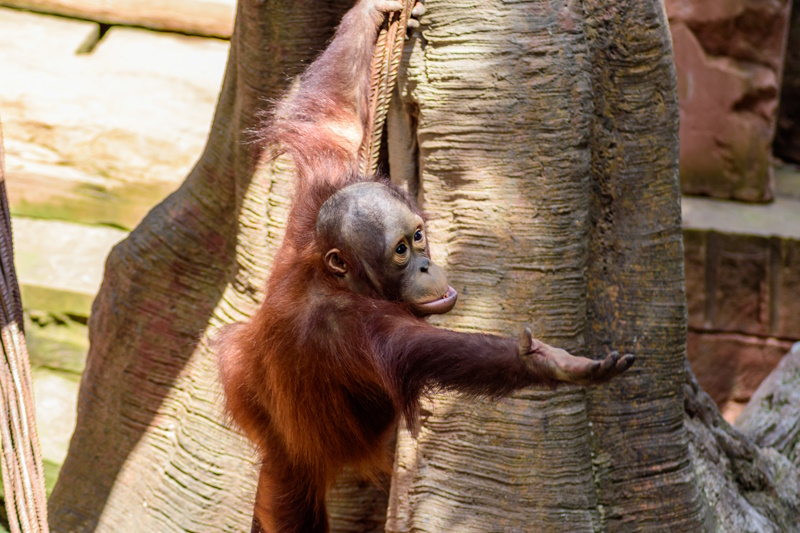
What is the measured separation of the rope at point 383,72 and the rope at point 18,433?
3.13ft

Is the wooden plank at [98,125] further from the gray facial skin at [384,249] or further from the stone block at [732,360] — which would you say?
the gray facial skin at [384,249]

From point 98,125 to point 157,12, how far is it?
138 cm

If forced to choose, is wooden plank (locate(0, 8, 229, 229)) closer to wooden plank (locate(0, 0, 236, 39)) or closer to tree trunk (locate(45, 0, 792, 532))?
wooden plank (locate(0, 0, 236, 39))

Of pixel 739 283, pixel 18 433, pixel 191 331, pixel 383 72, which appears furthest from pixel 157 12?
pixel 18 433

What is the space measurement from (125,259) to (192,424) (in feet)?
2.49

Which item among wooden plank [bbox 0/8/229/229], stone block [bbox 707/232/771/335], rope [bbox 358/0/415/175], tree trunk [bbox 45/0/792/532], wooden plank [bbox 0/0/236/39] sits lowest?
stone block [bbox 707/232/771/335]

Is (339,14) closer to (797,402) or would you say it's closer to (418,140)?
(418,140)

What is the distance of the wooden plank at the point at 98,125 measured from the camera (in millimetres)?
6641

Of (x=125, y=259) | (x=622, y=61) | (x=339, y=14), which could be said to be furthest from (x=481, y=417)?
(x=125, y=259)

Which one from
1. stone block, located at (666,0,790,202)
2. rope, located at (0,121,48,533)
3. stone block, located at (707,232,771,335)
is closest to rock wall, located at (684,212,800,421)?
stone block, located at (707,232,771,335)

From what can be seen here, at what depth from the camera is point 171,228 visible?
3.55 m

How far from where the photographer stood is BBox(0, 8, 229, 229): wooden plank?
6.64 metres

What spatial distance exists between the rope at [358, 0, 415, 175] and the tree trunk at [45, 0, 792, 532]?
29 centimetres

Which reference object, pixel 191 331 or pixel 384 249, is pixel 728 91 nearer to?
pixel 191 331
